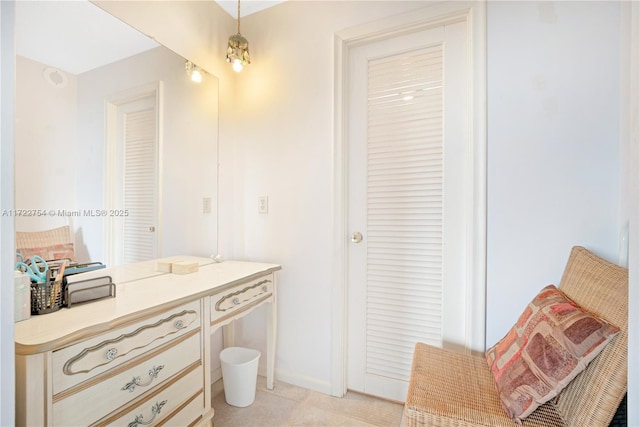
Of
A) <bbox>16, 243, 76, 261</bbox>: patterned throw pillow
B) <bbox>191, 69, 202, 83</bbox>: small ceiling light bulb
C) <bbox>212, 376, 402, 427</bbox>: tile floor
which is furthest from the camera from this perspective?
<bbox>191, 69, 202, 83</bbox>: small ceiling light bulb

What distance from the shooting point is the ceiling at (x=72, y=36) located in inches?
41.4

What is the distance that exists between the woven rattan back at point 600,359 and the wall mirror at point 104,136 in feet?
5.80

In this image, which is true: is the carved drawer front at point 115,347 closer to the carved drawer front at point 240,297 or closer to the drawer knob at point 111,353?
the drawer knob at point 111,353

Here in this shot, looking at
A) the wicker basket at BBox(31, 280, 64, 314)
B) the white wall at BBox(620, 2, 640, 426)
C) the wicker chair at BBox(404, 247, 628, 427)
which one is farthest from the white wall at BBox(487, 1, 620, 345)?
the wicker basket at BBox(31, 280, 64, 314)

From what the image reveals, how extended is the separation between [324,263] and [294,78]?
119cm

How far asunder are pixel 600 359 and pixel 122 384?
149 centimetres

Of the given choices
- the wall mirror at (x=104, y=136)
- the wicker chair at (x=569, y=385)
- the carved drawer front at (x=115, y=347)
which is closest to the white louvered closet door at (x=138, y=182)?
the wall mirror at (x=104, y=136)

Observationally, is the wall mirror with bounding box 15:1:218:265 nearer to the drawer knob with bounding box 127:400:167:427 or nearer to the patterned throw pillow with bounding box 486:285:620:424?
the drawer knob with bounding box 127:400:167:427

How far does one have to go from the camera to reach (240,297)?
5.06ft

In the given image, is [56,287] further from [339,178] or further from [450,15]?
[450,15]

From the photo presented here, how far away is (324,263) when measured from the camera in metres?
1.85

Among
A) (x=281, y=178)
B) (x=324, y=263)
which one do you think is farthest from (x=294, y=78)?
(x=324, y=263)

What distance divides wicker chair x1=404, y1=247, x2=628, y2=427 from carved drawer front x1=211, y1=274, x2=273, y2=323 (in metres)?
0.87

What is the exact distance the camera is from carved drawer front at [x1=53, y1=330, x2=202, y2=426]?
0.85 meters
